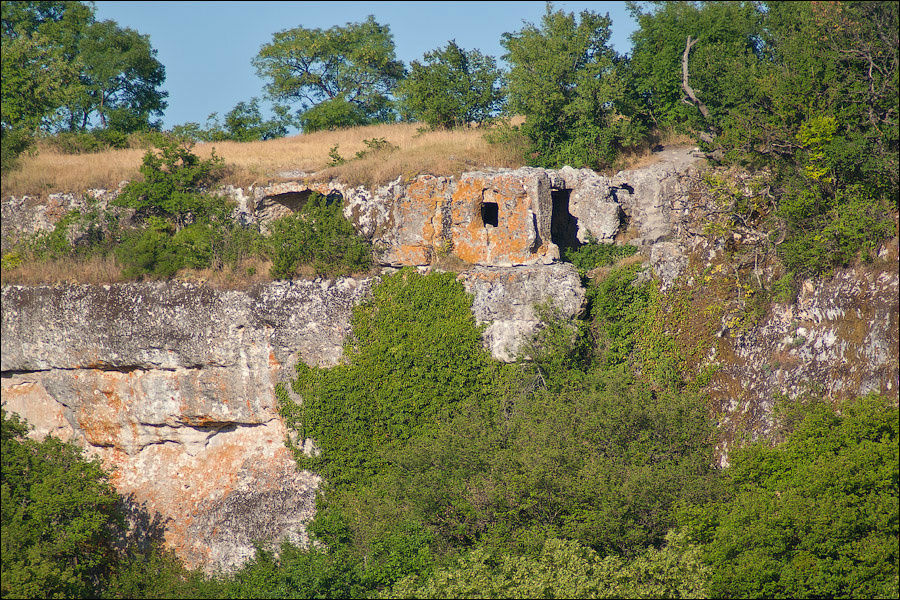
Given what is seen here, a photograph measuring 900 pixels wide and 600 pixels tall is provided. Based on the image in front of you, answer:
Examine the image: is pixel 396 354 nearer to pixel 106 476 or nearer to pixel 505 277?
pixel 505 277

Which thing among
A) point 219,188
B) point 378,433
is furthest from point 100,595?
point 219,188

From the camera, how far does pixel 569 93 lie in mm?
23469

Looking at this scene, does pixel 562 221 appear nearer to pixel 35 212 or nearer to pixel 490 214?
pixel 490 214

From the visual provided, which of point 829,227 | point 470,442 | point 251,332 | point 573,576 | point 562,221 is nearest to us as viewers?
point 573,576

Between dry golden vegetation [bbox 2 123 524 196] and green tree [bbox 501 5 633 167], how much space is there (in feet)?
3.41

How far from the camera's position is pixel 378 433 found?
2006cm

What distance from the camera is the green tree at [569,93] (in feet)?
75.2

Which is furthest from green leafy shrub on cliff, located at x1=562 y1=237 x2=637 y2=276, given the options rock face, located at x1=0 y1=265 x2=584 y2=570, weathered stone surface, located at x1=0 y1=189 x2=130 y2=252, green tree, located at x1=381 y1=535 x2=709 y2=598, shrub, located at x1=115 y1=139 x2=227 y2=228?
weathered stone surface, located at x1=0 y1=189 x2=130 y2=252

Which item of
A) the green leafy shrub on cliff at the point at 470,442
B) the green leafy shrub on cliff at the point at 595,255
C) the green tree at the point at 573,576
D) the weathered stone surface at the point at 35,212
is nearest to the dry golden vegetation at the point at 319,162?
the weathered stone surface at the point at 35,212

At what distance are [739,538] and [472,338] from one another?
7.39 meters

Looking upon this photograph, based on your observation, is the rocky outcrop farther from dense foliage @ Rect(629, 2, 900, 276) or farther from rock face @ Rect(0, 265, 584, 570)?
dense foliage @ Rect(629, 2, 900, 276)

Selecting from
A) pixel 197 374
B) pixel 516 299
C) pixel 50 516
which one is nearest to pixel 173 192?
pixel 197 374

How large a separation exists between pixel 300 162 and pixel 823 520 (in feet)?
51.5

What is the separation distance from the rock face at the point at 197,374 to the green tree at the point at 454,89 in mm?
8090
